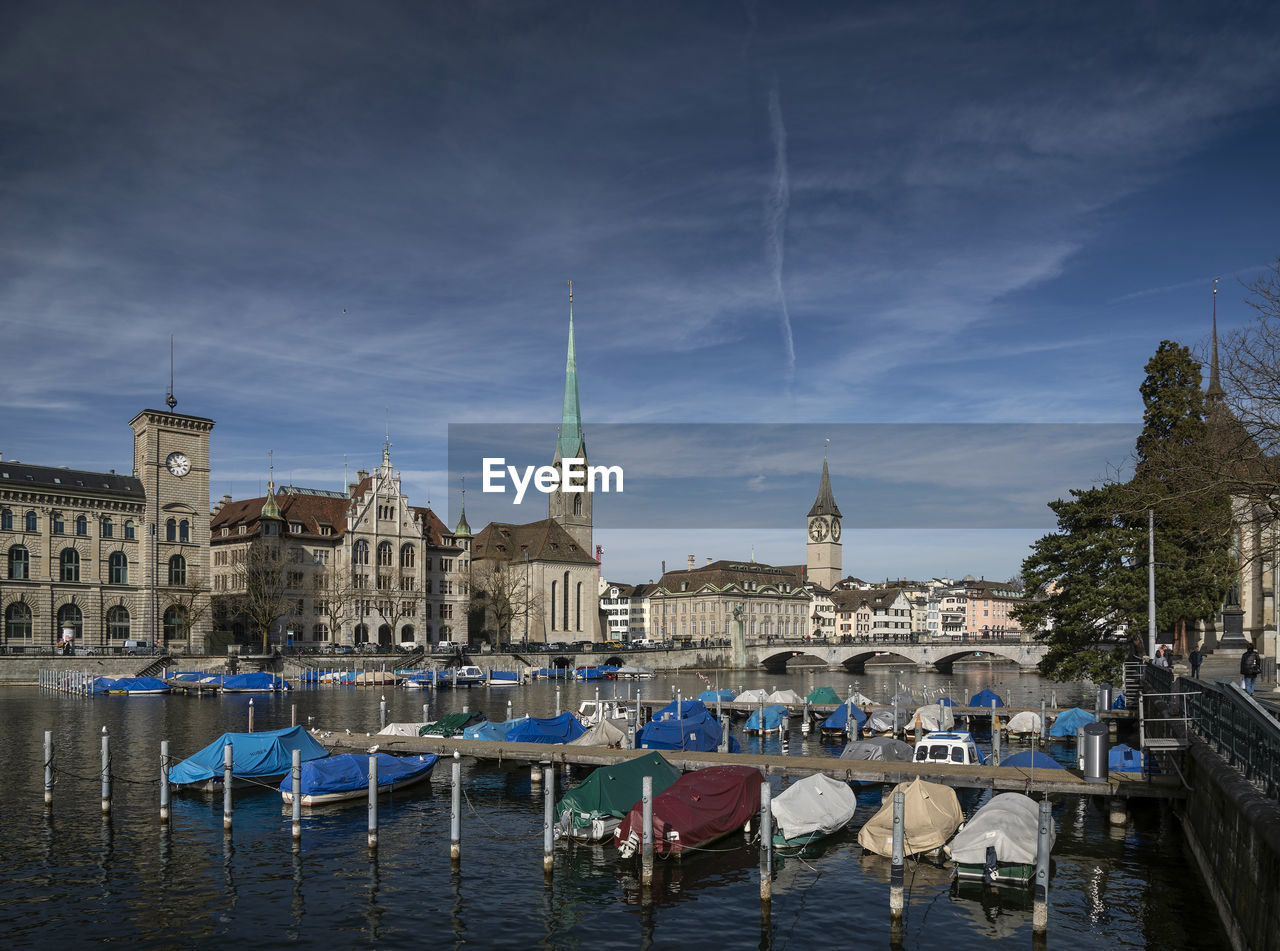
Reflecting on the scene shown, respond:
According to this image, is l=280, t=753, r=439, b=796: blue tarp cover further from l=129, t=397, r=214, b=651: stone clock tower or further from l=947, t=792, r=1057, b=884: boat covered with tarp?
l=129, t=397, r=214, b=651: stone clock tower

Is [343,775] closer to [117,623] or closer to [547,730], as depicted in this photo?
[547,730]

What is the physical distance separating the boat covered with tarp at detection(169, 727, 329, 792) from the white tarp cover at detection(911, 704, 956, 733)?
3531cm

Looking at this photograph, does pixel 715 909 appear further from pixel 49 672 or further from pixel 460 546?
pixel 460 546

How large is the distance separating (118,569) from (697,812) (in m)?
103

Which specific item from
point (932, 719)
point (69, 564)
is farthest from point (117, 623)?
point (932, 719)

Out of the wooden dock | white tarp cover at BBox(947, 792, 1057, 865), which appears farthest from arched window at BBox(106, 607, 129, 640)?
white tarp cover at BBox(947, 792, 1057, 865)

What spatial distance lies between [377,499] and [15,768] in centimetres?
9358

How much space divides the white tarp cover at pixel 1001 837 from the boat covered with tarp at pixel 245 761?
85.9ft

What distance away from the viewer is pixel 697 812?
1361 inches

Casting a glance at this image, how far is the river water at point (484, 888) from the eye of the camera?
27.4 meters

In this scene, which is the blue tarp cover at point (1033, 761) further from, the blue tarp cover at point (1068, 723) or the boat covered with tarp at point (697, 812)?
the blue tarp cover at point (1068, 723)

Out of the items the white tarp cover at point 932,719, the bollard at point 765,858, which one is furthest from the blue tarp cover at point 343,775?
the white tarp cover at point 932,719

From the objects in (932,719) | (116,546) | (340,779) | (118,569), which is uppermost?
(116,546)

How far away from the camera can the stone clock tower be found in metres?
122
